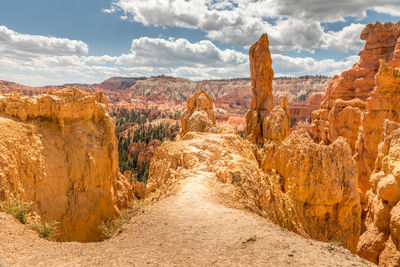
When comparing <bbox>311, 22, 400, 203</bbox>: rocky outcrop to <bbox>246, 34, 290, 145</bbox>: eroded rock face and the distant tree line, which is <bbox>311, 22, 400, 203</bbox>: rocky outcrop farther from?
the distant tree line

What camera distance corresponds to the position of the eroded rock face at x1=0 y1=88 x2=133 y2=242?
850cm

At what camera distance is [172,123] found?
7450 cm

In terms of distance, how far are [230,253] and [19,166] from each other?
7191 millimetres

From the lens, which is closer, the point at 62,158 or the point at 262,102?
the point at 62,158

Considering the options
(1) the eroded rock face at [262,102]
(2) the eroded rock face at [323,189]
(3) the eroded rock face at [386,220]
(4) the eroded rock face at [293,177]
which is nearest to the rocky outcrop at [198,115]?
(1) the eroded rock face at [262,102]

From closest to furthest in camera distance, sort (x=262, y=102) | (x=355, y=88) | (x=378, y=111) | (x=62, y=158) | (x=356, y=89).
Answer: (x=62, y=158) < (x=378, y=111) < (x=262, y=102) < (x=356, y=89) < (x=355, y=88)

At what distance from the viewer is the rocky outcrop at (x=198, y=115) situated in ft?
57.7

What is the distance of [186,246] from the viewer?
15.7 ft

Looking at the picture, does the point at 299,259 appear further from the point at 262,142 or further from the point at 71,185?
the point at 262,142

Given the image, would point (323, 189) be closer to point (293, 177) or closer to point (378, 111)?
point (293, 177)

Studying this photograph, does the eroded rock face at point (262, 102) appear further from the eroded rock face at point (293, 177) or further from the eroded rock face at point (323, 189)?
the eroded rock face at point (323, 189)

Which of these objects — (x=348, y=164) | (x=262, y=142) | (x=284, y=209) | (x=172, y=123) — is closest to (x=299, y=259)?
(x=284, y=209)

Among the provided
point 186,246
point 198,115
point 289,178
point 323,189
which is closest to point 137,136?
point 198,115

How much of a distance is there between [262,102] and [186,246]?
57.8 ft
